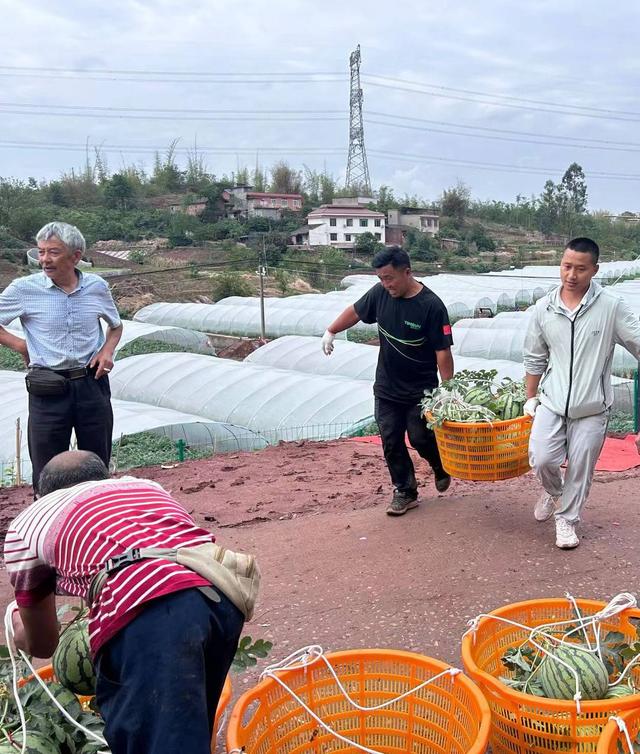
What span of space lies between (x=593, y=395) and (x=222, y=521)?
3.07 meters

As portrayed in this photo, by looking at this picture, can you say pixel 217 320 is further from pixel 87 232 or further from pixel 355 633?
pixel 355 633

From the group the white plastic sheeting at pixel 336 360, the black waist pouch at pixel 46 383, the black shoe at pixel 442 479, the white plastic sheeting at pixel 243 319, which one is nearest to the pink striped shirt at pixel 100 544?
the black waist pouch at pixel 46 383

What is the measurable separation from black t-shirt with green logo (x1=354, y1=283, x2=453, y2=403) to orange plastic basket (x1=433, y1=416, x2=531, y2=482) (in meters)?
0.57

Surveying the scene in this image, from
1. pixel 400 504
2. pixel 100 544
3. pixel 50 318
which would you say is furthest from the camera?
pixel 400 504

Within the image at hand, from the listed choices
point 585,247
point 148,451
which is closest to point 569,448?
point 585,247

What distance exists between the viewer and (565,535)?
4.40 m

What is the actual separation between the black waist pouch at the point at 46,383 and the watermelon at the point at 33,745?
233 centimetres

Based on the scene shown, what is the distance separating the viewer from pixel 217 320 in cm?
2702

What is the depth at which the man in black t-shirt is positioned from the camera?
4.86m

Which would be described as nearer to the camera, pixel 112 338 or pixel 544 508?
pixel 112 338

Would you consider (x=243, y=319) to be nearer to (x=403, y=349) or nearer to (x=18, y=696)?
(x=403, y=349)

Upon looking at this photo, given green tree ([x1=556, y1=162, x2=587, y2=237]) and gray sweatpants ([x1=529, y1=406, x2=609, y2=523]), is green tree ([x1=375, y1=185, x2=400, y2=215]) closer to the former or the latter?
green tree ([x1=556, y1=162, x2=587, y2=237])

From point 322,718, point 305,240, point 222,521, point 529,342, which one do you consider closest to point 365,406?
point 222,521

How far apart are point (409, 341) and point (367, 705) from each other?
268cm
